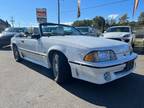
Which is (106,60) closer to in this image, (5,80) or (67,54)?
(67,54)

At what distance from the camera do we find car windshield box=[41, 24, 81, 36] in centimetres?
557

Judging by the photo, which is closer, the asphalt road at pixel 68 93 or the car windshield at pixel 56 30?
the asphalt road at pixel 68 93

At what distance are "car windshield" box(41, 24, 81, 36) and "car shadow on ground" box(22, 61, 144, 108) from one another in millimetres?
1563

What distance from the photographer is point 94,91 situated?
4.18 m

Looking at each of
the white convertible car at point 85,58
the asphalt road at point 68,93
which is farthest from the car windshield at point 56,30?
the asphalt road at point 68,93

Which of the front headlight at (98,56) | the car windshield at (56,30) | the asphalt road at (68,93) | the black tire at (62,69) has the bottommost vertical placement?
the asphalt road at (68,93)

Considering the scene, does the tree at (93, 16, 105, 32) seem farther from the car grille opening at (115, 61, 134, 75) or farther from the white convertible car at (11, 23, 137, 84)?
the car grille opening at (115, 61, 134, 75)

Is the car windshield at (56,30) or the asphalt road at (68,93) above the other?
the car windshield at (56,30)

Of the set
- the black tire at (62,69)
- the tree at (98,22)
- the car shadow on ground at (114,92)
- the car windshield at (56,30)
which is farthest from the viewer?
the tree at (98,22)

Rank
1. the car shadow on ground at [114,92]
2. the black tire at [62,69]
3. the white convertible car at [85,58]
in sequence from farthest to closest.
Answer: the black tire at [62,69]
the white convertible car at [85,58]
the car shadow on ground at [114,92]

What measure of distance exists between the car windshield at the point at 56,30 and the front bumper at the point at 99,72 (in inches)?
69.7

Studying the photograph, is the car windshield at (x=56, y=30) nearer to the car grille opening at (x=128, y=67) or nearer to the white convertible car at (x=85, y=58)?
the white convertible car at (x=85, y=58)

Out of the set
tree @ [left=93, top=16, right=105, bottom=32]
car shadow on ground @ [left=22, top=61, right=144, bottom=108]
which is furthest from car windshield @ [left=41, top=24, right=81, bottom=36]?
tree @ [left=93, top=16, right=105, bottom=32]

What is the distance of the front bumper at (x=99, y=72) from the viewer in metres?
3.64
